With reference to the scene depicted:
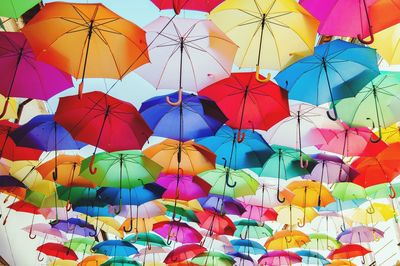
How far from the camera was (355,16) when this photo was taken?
3.25 m

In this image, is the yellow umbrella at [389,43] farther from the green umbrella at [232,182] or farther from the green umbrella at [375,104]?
the green umbrella at [232,182]

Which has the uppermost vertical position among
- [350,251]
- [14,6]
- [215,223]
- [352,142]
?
[352,142]

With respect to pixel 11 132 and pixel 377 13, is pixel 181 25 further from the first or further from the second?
pixel 11 132

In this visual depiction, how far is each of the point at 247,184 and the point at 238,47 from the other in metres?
2.40

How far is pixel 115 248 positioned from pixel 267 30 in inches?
186

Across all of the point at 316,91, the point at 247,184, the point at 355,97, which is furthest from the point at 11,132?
the point at 355,97

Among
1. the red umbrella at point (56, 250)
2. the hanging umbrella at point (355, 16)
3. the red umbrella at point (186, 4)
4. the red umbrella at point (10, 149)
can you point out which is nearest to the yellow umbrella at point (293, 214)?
the red umbrella at point (56, 250)

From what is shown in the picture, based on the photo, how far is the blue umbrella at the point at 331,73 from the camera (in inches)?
149

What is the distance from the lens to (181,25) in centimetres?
360

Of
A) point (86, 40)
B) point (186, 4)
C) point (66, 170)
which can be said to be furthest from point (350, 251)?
point (86, 40)

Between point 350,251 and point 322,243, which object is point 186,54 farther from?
point 322,243

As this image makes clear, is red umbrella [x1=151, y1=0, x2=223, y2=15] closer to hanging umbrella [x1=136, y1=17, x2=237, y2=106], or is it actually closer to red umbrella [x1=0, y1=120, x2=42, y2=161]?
hanging umbrella [x1=136, y1=17, x2=237, y2=106]

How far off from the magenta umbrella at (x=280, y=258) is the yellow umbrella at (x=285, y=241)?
0.14 metres

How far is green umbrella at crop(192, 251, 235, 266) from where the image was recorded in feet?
23.1
